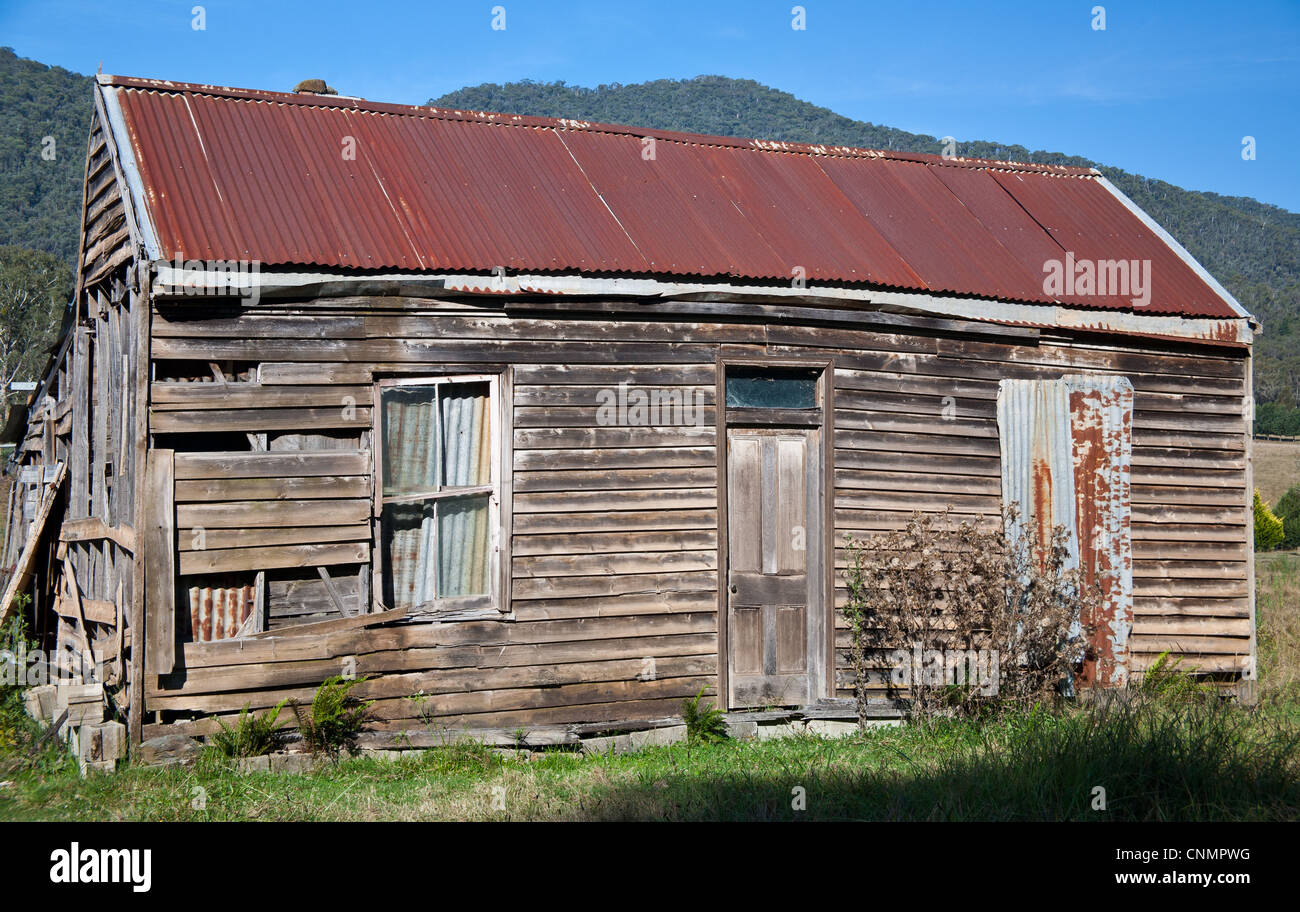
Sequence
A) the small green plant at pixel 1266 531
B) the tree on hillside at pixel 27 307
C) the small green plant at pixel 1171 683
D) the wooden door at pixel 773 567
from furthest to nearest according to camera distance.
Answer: the tree on hillside at pixel 27 307 < the small green plant at pixel 1266 531 < the small green plant at pixel 1171 683 < the wooden door at pixel 773 567

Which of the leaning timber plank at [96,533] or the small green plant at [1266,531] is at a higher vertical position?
the leaning timber plank at [96,533]

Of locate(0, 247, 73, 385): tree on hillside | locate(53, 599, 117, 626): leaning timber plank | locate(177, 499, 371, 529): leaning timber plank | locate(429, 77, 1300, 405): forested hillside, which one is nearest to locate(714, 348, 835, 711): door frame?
locate(177, 499, 371, 529): leaning timber plank

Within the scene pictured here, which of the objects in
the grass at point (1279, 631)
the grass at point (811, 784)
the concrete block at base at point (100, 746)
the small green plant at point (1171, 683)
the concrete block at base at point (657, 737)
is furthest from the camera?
the grass at point (1279, 631)

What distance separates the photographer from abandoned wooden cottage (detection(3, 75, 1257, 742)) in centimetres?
727

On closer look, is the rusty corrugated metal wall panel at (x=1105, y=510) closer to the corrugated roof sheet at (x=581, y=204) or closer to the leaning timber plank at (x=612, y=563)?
the corrugated roof sheet at (x=581, y=204)

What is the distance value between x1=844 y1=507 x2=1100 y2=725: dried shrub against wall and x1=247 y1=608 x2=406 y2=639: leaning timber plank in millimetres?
3577

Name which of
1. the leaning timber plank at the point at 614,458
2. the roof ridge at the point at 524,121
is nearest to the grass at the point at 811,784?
the leaning timber plank at the point at 614,458

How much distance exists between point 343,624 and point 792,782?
3213 mm

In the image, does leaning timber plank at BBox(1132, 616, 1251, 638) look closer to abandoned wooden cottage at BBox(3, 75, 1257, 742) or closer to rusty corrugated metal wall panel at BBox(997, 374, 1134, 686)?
abandoned wooden cottage at BBox(3, 75, 1257, 742)

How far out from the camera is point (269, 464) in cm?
727

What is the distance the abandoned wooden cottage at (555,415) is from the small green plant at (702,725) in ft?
0.70

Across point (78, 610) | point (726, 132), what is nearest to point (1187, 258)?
point (78, 610)

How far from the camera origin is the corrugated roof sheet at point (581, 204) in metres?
7.84

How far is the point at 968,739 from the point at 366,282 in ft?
17.0
